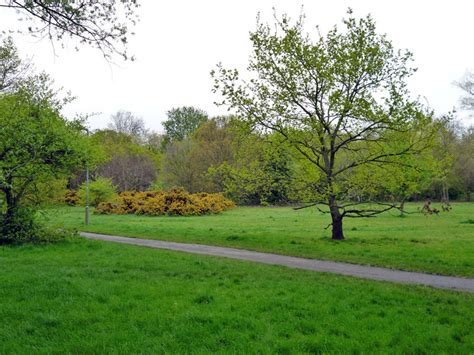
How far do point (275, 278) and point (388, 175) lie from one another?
29.2 feet

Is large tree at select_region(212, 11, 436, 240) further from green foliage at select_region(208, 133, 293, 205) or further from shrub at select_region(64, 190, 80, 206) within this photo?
shrub at select_region(64, 190, 80, 206)

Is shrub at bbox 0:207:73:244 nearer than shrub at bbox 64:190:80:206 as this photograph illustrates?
Yes

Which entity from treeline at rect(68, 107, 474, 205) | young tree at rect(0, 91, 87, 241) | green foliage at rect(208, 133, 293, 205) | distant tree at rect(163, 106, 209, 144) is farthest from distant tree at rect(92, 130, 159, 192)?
young tree at rect(0, 91, 87, 241)

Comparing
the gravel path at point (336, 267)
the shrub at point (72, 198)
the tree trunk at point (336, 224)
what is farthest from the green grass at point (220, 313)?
the shrub at point (72, 198)

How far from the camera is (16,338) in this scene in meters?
6.03

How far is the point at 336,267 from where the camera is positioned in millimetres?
11883

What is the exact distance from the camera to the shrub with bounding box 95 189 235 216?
1523 inches

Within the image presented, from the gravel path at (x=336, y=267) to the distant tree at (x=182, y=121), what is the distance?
222 feet

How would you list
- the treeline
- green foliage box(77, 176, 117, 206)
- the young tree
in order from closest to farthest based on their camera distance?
the young tree < the treeline < green foliage box(77, 176, 117, 206)

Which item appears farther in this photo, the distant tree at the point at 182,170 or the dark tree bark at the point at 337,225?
the distant tree at the point at 182,170

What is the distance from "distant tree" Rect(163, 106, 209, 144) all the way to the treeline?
0.19m

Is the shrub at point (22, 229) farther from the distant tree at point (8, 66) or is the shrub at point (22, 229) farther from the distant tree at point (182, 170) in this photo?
the distant tree at point (182, 170)

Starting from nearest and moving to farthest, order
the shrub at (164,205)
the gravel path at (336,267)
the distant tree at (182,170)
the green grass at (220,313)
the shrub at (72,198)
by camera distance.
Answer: the green grass at (220,313) < the gravel path at (336,267) < the shrub at (164,205) < the shrub at (72,198) < the distant tree at (182,170)

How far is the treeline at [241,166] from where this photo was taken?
1758 centimetres
